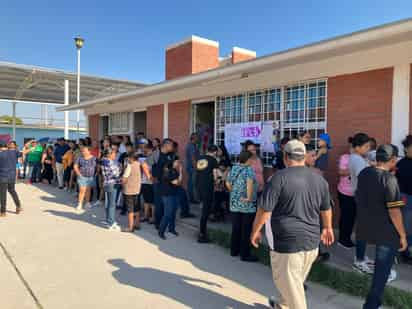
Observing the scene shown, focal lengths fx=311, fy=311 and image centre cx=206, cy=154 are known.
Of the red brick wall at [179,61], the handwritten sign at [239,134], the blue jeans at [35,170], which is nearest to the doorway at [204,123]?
the handwritten sign at [239,134]

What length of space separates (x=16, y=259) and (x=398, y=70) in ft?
20.3

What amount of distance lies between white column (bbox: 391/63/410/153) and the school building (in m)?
0.01

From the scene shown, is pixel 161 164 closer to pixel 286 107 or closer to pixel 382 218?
pixel 286 107

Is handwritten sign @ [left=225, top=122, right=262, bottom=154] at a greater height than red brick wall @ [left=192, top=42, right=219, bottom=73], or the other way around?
red brick wall @ [left=192, top=42, right=219, bottom=73]

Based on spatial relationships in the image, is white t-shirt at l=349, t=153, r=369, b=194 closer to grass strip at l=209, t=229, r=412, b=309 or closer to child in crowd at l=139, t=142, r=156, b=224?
grass strip at l=209, t=229, r=412, b=309

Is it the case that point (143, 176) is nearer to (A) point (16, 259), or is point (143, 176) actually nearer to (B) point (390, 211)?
(A) point (16, 259)

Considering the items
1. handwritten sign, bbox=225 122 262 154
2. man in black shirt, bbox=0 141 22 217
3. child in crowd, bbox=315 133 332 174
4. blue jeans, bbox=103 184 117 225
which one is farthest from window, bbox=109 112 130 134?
child in crowd, bbox=315 133 332 174

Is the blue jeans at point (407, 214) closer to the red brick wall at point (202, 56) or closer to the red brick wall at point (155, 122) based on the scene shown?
the red brick wall at point (155, 122)

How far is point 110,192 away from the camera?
5.92 meters

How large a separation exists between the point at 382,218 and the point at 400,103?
8.50ft

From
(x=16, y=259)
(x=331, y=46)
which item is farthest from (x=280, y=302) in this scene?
(x=16, y=259)

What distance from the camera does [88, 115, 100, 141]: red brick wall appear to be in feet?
43.1

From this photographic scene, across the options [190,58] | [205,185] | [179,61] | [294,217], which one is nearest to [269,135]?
[205,185]

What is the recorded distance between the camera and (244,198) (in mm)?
4301
